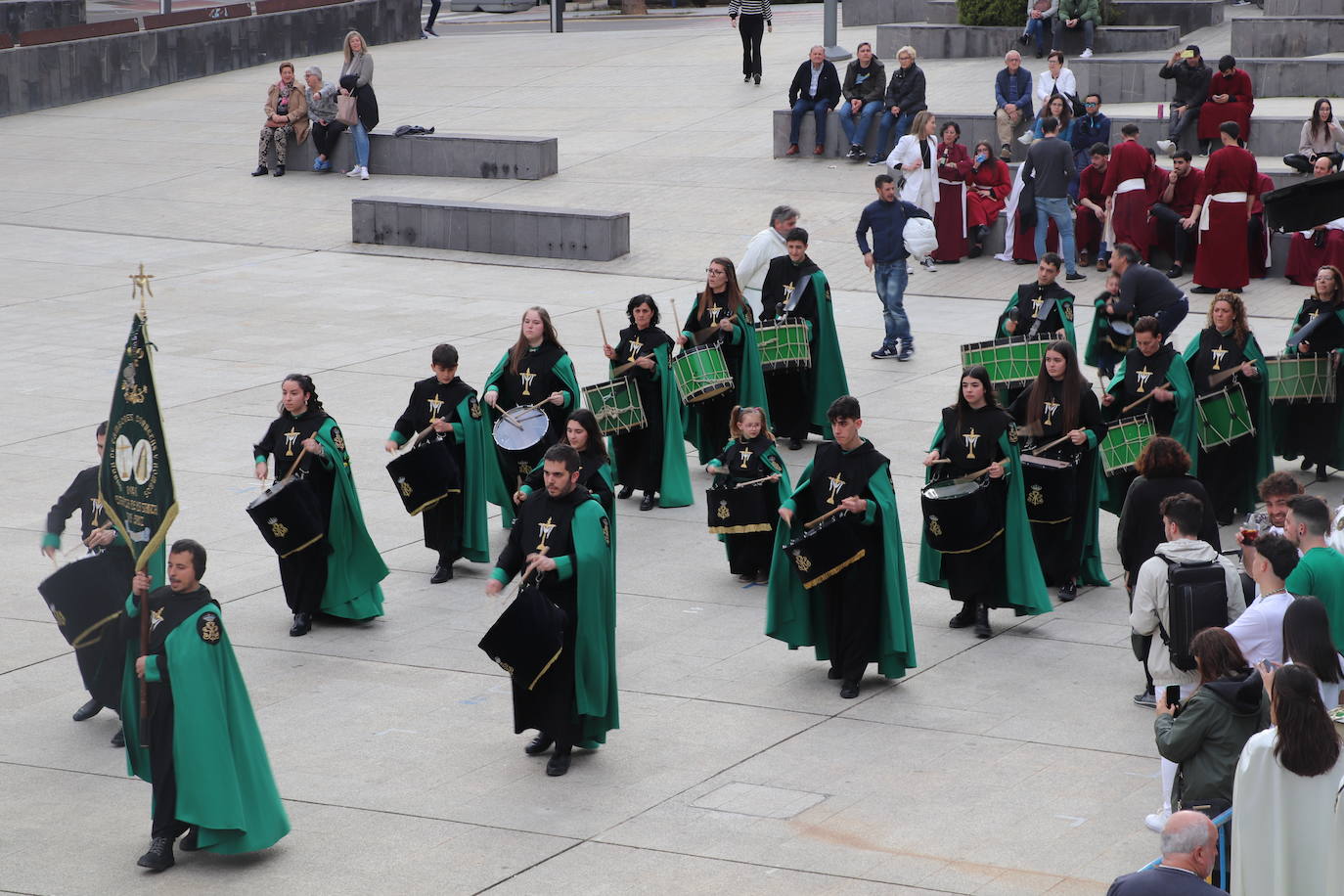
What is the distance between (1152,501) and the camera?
9.70m

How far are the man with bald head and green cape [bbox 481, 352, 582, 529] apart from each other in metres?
7.25

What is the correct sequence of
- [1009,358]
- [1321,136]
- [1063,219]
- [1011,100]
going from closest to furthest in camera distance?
[1009,358] → [1063,219] → [1321,136] → [1011,100]

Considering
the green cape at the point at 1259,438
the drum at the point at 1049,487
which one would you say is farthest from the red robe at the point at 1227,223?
the drum at the point at 1049,487

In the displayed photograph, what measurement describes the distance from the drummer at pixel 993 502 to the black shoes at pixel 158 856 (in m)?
4.83

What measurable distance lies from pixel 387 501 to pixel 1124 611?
5.52 m

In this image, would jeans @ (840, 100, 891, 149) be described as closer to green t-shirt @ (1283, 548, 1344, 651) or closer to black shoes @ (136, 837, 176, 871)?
green t-shirt @ (1283, 548, 1344, 651)

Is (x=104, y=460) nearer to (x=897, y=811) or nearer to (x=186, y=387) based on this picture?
(x=897, y=811)

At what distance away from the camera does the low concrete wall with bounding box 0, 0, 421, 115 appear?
3303 centimetres

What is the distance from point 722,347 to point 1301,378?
171 inches

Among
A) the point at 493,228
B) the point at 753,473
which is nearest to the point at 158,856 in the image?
the point at 753,473

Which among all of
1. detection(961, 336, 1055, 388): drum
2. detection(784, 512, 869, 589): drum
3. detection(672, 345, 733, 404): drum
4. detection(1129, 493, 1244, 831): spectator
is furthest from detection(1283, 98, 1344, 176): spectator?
detection(1129, 493, 1244, 831): spectator

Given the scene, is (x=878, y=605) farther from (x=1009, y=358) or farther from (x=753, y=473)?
(x=1009, y=358)

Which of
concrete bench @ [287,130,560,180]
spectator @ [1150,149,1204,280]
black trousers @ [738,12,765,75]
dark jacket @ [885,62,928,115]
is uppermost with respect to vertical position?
black trousers @ [738,12,765,75]

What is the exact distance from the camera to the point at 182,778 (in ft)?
25.9
